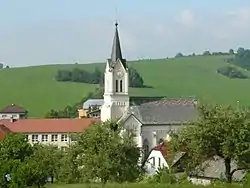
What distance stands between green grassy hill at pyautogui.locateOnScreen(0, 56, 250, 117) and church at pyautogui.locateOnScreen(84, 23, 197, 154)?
32764 mm

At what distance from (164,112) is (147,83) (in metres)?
55.3

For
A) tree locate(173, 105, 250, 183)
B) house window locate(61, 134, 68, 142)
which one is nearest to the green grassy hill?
house window locate(61, 134, 68, 142)

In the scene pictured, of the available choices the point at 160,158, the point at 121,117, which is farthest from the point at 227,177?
the point at 121,117

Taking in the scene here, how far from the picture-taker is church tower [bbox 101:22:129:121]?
96312mm

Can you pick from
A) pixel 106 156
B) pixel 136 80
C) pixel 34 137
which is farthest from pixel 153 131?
pixel 136 80

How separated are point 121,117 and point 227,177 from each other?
141 feet

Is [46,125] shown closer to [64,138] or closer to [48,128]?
[48,128]

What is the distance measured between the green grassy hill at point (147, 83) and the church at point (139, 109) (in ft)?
107

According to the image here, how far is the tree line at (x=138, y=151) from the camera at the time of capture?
4809 centimetres

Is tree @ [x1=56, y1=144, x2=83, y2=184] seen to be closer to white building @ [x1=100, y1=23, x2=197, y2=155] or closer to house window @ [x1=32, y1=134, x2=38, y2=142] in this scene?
white building @ [x1=100, y1=23, x2=197, y2=155]

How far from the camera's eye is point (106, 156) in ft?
177

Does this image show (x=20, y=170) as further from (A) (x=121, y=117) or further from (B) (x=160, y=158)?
(A) (x=121, y=117)

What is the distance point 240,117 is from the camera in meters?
49.2

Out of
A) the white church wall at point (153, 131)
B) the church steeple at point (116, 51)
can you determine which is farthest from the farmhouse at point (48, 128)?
the white church wall at point (153, 131)
